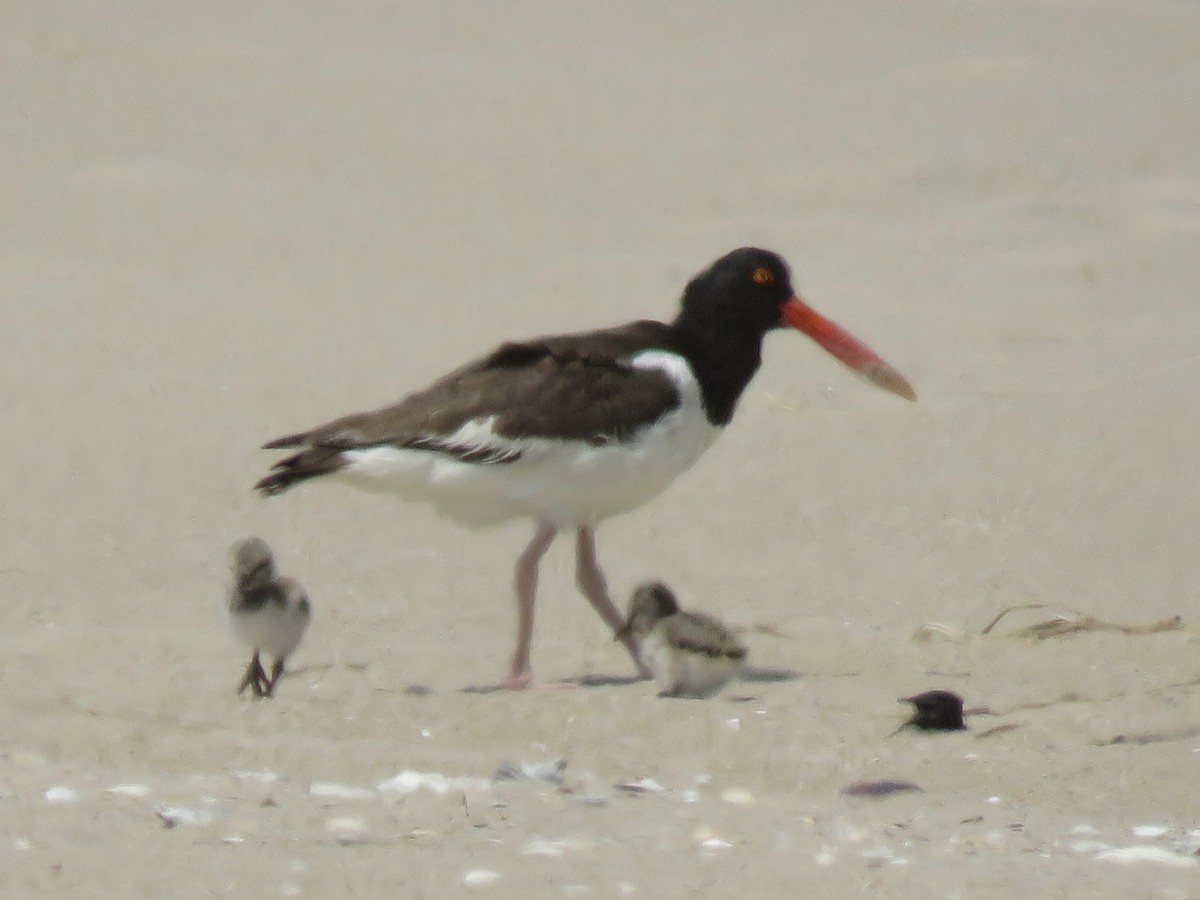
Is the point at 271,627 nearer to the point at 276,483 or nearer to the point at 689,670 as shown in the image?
the point at 276,483

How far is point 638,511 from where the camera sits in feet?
29.1

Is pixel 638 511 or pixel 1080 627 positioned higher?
pixel 638 511

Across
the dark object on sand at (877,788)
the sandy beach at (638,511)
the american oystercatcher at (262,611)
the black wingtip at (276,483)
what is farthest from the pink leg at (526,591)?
the dark object on sand at (877,788)

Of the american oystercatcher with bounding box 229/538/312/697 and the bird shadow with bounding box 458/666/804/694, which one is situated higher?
the american oystercatcher with bounding box 229/538/312/697

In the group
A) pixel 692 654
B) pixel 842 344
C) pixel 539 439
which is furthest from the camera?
pixel 842 344

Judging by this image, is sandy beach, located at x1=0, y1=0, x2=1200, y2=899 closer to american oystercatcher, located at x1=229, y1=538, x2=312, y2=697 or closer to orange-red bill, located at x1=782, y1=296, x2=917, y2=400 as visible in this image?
american oystercatcher, located at x1=229, y1=538, x2=312, y2=697

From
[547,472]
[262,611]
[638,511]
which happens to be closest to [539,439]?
[547,472]

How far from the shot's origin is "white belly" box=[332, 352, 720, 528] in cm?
657

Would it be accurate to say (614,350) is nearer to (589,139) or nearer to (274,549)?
(274,549)

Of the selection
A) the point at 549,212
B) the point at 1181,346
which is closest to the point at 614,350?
the point at 1181,346

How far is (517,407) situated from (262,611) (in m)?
0.97

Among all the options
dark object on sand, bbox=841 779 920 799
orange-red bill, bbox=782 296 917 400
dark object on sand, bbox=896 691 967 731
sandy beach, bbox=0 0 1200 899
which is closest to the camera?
sandy beach, bbox=0 0 1200 899

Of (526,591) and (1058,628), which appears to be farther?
(1058,628)

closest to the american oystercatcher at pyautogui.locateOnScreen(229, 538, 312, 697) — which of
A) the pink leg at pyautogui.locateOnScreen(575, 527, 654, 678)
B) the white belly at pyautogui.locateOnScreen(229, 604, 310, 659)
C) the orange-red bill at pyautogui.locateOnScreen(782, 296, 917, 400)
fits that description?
the white belly at pyautogui.locateOnScreen(229, 604, 310, 659)
